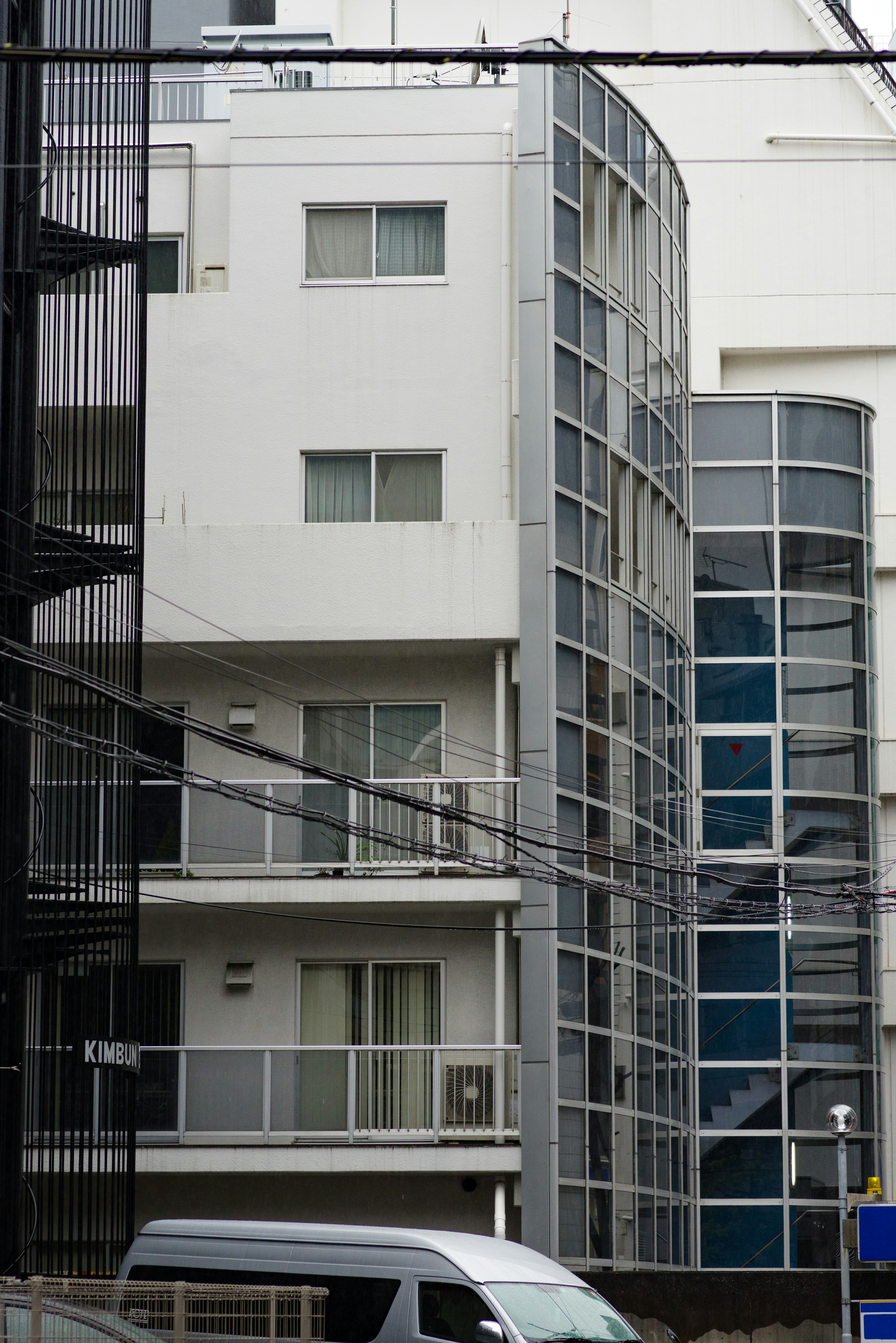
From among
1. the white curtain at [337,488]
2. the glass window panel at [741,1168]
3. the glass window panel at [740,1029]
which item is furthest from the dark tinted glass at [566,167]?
the glass window panel at [741,1168]

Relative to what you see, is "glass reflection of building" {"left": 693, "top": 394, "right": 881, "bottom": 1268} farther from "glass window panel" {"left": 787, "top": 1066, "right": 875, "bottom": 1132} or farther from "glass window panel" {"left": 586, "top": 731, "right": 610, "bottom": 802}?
"glass window panel" {"left": 586, "top": 731, "right": 610, "bottom": 802}

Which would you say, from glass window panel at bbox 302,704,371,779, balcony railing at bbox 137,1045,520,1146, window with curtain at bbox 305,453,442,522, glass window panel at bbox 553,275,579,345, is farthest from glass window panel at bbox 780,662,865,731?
balcony railing at bbox 137,1045,520,1146

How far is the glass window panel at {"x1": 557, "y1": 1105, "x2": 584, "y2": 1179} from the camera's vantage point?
19359 millimetres

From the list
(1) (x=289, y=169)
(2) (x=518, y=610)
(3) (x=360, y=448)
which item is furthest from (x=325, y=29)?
(2) (x=518, y=610)

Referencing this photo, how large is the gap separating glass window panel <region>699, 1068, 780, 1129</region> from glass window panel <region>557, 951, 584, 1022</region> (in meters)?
5.02

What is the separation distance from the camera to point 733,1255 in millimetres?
23641

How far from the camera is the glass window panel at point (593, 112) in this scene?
73.3 ft

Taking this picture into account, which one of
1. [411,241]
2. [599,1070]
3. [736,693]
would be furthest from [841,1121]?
[411,241]

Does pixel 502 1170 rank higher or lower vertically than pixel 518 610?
lower

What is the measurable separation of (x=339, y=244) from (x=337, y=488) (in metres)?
3.20

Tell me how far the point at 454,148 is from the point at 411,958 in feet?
33.1

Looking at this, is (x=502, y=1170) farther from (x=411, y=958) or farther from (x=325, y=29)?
(x=325, y=29)

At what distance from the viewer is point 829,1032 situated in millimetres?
24641

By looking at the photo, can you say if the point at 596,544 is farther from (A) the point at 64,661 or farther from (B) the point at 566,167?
(A) the point at 64,661
